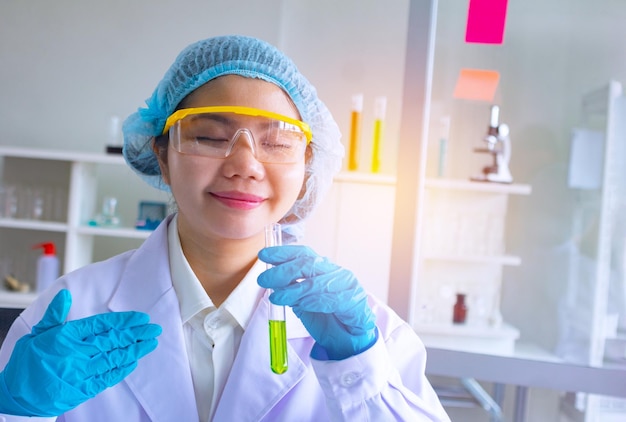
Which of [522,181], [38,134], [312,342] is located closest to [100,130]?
[38,134]

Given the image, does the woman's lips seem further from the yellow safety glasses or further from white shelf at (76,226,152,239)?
white shelf at (76,226,152,239)

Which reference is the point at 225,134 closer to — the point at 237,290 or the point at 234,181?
the point at 234,181

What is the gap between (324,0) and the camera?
311cm

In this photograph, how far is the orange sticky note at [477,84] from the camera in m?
2.39

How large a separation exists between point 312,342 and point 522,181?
1633 millimetres

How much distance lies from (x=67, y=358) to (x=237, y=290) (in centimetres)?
34

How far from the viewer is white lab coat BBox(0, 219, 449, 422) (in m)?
0.97

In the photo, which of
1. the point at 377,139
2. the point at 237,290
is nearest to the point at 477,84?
the point at 377,139

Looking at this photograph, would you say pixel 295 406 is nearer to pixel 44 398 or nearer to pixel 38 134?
pixel 44 398

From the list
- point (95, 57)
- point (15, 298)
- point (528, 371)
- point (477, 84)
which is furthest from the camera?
point (95, 57)

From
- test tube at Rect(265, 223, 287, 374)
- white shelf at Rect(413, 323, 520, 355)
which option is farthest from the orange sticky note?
test tube at Rect(265, 223, 287, 374)

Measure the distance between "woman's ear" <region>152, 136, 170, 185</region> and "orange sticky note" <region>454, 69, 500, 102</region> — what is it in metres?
1.51

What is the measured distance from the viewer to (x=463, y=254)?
251 centimetres

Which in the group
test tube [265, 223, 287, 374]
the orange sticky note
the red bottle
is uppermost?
the orange sticky note
